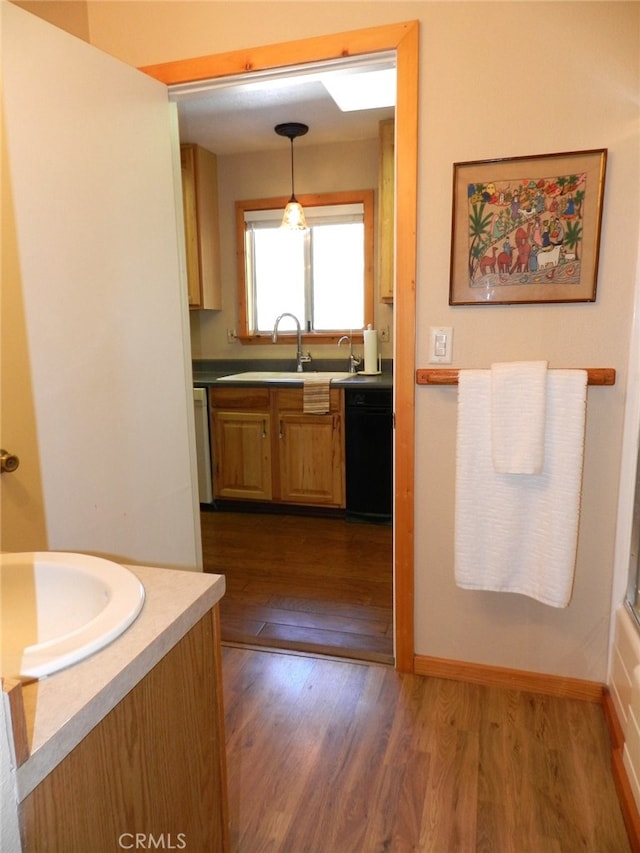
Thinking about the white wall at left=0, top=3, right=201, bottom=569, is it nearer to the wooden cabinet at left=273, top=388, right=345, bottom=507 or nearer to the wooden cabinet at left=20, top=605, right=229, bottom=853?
the wooden cabinet at left=20, top=605, right=229, bottom=853

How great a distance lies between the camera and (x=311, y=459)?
345 cm

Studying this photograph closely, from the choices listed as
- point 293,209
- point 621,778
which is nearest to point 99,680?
point 621,778

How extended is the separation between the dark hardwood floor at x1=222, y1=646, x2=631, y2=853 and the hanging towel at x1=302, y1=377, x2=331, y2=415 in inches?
64.0

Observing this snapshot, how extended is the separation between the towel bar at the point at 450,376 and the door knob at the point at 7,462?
46.3 inches

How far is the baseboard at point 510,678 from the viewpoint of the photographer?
5.90ft

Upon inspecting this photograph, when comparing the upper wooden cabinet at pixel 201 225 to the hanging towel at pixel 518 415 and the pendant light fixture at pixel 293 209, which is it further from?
the hanging towel at pixel 518 415

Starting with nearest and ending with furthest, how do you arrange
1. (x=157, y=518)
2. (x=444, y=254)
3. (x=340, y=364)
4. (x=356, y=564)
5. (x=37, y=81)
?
(x=37, y=81)
(x=444, y=254)
(x=157, y=518)
(x=356, y=564)
(x=340, y=364)

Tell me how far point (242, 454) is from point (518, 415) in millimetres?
2242

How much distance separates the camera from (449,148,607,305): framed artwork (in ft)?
5.21

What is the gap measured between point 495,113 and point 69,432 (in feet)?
4.98

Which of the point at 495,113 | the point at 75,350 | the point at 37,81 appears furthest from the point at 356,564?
the point at 37,81

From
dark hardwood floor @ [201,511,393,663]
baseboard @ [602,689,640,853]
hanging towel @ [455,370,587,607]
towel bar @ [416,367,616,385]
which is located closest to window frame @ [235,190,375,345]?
dark hardwood floor @ [201,511,393,663]

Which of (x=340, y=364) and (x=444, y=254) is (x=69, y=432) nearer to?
(x=444, y=254)

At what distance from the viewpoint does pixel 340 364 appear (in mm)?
3908
